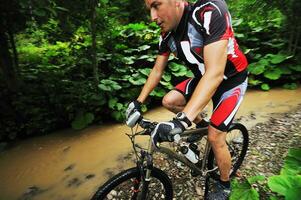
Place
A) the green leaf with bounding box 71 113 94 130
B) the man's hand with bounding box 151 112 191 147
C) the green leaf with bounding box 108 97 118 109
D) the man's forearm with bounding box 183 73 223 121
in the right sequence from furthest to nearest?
the green leaf with bounding box 108 97 118 109 < the green leaf with bounding box 71 113 94 130 < the man's forearm with bounding box 183 73 223 121 < the man's hand with bounding box 151 112 191 147

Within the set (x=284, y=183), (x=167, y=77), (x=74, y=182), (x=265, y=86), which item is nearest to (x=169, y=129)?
(x=284, y=183)

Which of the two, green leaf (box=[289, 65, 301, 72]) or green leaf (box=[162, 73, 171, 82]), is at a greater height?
green leaf (box=[289, 65, 301, 72])

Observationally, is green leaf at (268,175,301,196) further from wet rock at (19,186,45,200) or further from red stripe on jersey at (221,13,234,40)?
wet rock at (19,186,45,200)

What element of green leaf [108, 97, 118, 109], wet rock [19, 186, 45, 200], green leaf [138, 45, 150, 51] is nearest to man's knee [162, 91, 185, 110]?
wet rock [19, 186, 45, 200]

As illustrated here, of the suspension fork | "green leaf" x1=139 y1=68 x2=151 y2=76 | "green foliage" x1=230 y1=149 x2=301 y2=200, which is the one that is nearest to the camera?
the suspension fork

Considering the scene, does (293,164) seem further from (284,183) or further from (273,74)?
(273,74)

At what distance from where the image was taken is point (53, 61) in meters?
5.81

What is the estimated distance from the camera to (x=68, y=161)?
432 centimetres

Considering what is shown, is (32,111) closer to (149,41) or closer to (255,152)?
(149,41)

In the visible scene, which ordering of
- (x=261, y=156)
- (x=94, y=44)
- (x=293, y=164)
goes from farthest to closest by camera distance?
(x=94, y=44), (x=261, y=156), (x=293, y=164)

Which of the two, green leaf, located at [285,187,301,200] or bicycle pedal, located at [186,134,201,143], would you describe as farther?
bicycle pedal, located at [186,134,201,143]

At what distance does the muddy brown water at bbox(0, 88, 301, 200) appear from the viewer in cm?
373

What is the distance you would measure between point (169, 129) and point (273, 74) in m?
5.44

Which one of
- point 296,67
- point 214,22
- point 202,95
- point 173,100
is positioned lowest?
point 296,67
